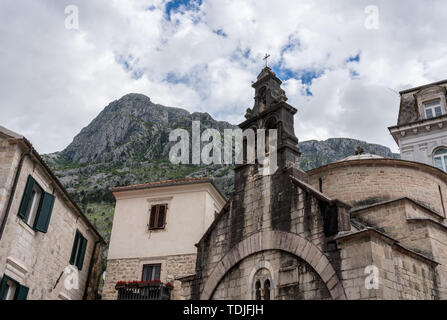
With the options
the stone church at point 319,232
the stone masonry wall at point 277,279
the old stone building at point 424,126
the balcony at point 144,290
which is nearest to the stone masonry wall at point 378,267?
the stone church at point 319,232

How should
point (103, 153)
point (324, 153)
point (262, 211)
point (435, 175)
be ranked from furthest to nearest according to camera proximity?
1. point (324, 153)
2. point (103, 153)
3. point (435, 175)
4. point (262, 211)

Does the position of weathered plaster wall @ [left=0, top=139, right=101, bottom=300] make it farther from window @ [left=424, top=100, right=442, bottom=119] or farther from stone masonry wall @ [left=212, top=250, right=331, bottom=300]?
window @ [left=424, top=100, right=442, bottom=119]

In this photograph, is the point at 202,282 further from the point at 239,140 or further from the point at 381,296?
the point at 381,296

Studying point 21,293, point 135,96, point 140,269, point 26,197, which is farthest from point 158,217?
point 135,96

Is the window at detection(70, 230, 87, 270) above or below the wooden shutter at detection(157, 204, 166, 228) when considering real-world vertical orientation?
below

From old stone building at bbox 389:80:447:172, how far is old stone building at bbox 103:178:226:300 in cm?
1622

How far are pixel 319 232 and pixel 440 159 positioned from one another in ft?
77.8

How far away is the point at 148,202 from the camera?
2347 centimetres

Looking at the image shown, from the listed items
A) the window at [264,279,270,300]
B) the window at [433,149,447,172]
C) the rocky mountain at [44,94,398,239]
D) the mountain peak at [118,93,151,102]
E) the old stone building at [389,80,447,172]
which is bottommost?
the window at [264,279,270,300]

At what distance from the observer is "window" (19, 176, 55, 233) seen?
594 inches

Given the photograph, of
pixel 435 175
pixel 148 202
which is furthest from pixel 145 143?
pixel 435 175

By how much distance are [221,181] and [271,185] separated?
2331 inches

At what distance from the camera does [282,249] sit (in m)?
12.1

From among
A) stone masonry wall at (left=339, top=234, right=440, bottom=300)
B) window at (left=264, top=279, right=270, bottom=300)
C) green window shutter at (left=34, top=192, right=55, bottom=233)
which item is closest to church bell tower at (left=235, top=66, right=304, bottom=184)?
window at (left=264, top=279, right=270, bottom=300)
